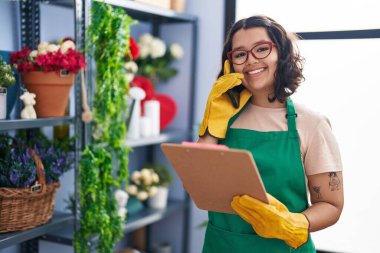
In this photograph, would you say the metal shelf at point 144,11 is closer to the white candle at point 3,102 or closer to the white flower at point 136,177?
the white candle at point 3,102

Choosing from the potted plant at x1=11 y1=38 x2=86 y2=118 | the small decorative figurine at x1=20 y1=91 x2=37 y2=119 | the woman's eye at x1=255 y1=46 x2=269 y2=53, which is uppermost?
the woman's eye at x1=255 y1=46 x2=269 y2=53

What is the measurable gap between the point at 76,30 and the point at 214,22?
1.02 m

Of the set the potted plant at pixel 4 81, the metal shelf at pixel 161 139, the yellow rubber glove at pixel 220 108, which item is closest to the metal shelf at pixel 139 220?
the metal shelf at pixel 161 139

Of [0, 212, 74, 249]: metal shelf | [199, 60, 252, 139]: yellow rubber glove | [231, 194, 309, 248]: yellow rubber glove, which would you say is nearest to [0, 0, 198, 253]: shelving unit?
[0, 212, 74, 249]: metal shelf

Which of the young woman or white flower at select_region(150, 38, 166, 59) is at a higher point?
white flower at select_region(150, 38, 166, 59)

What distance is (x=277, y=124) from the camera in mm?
1499

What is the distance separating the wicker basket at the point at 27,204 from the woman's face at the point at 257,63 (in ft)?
2.92

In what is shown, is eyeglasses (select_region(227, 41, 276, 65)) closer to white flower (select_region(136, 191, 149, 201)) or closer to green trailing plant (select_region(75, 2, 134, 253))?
green trailing plant (select_region(75, 2, 134, 253))

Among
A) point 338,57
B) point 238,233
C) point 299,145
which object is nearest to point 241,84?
point 299,145

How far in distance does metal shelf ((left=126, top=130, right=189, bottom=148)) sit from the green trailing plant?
8.9 inches

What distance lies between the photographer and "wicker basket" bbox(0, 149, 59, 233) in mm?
1678

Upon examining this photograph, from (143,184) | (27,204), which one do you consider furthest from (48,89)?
(143,184)

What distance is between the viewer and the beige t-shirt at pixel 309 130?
1.41 m

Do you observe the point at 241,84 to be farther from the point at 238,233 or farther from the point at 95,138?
the point at 95,138
